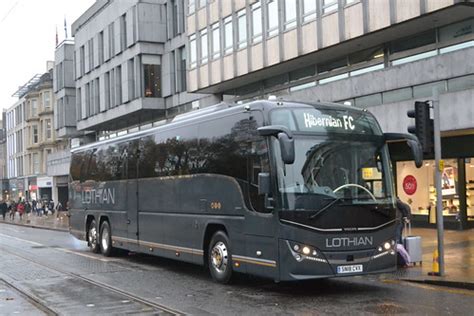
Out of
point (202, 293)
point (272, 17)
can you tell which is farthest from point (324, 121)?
point (272, 17)

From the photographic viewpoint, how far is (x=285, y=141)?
907cm

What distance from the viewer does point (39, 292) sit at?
10516 millimetres

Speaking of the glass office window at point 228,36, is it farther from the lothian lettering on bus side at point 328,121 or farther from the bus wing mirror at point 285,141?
the bus wing mirror at point 285,141

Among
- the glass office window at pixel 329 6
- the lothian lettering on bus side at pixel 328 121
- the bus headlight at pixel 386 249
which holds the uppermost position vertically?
the glass office window at pixel 329 6

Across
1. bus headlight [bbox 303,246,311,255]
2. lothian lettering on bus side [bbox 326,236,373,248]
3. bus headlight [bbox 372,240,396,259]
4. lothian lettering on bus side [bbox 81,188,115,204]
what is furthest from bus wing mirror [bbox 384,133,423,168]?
lothian lettering on bus side [bbox 81,188,115,204]

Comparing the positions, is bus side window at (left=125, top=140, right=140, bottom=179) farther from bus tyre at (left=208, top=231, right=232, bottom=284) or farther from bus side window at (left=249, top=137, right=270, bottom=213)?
bus side window at (left=249, top=137, right=270, bottom=213)

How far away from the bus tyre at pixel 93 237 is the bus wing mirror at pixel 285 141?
980cm

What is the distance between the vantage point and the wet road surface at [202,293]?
8.72 m

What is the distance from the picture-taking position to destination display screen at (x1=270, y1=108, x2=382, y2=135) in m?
9.96

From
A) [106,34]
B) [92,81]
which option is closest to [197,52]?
[106,34]

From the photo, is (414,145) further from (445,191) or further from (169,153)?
(445,191)

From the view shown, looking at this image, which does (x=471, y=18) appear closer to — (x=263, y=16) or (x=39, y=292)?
(x=263, y=16)

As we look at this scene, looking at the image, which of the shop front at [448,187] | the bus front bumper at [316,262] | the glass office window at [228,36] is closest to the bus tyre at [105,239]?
the bus front bumper at [316,262]

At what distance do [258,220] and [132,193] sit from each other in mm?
5978
